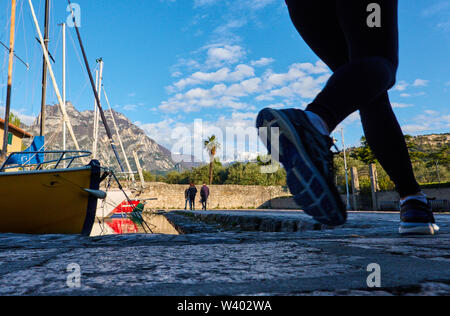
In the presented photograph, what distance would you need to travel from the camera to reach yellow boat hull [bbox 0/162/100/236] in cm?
313

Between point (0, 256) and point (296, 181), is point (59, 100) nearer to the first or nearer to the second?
point (0, 256)

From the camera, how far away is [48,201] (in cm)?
334

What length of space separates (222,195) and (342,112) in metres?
27.6

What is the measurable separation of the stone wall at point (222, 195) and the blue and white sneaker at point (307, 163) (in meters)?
25.6

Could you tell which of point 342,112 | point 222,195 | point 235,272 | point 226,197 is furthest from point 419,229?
point 226,197

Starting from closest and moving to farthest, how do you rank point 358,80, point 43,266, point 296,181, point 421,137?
point 43,266
point 296,181
point 358,80
point 421,137

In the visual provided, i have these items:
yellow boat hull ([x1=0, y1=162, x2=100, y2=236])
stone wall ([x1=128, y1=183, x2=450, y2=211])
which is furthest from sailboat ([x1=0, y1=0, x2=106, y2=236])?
stone wall ([x1=128, y1=183, x2=450, y2=211])

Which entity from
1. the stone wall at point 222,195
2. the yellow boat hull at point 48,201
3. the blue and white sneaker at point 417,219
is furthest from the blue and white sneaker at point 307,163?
the stone wall at point 222,195

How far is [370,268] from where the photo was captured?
73cm

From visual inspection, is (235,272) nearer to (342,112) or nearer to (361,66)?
(342,112)

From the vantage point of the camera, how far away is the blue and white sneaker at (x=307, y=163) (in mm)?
970

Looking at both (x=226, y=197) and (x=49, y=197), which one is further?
(x=226, y=197)

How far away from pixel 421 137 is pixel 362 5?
66898 millimetres
